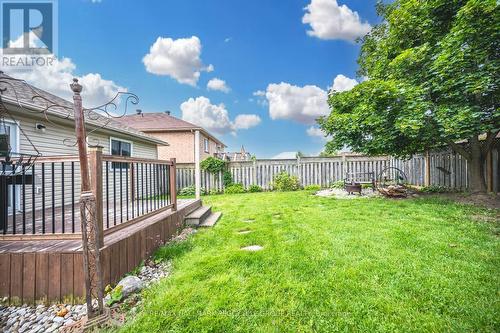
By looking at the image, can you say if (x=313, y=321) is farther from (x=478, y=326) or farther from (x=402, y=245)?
(x=402, y=245)

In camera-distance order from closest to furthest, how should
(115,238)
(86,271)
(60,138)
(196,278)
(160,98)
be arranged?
(86,271) < (196,278) < (115,238) < (60,138) < (160,98)

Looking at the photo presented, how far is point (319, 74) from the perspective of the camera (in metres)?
12.9

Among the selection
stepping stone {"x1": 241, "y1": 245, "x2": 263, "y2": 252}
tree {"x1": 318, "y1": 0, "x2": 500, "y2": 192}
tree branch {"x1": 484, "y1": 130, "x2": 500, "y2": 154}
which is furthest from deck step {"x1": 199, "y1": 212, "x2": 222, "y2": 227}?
tree branch {"x1": 484, "y1": 130, "x2": 500, "y2": 154}

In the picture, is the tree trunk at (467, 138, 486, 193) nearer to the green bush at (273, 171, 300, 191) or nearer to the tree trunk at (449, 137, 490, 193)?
the tree trunk at (449, 137, 490, 193)

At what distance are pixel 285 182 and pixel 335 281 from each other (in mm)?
8441

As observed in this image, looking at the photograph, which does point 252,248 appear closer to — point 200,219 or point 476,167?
point 200,219

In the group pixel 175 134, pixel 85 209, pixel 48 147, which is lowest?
pixel 85 209

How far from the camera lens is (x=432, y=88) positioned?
247 inches

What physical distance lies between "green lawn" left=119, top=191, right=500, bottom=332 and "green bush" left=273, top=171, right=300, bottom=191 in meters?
6.46

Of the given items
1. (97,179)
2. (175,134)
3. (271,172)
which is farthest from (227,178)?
(97,179)

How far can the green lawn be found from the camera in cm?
173

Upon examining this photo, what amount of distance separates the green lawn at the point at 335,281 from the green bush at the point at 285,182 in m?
6.46

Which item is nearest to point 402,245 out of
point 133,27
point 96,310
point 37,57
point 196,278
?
point 196,278

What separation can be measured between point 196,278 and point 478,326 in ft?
7.57
